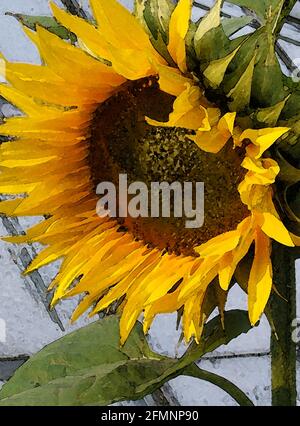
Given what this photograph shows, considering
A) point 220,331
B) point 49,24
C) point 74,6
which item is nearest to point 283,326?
point 220,331

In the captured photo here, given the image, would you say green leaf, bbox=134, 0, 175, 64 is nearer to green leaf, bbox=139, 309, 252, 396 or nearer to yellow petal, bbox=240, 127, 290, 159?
yellow petal, bbox=240, 127, 290, 159

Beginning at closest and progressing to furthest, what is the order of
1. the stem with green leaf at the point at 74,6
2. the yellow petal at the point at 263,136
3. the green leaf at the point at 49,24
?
the yellow petal at the point at 263,136 < the green leaf at the point at 49,24 < the stem with green leaf at the point at 74,6

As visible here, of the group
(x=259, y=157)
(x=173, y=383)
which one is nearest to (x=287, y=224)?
(x=259, y=157)

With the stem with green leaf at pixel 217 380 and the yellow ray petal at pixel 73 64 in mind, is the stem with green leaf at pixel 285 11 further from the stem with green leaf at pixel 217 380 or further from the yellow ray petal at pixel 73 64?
the stem with green leaf at pixel 217 380

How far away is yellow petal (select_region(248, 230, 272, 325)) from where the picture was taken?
487 mm

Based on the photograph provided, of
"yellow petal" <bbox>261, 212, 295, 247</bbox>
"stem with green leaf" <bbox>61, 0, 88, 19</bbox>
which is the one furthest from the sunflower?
"stem with green leaf" <bbox>61, 0, 88, 19</bbox>

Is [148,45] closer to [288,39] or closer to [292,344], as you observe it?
[292,344]

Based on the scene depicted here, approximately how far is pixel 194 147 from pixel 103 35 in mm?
90

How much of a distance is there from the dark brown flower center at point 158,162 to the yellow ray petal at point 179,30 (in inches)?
1.7

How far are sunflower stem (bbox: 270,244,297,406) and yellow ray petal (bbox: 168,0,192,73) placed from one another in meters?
0.13

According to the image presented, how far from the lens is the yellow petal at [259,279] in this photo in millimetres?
487

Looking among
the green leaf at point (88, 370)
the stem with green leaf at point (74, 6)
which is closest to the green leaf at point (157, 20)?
the green leaf at point (88, 370)

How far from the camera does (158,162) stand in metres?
0.54

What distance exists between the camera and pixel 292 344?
54 cm
